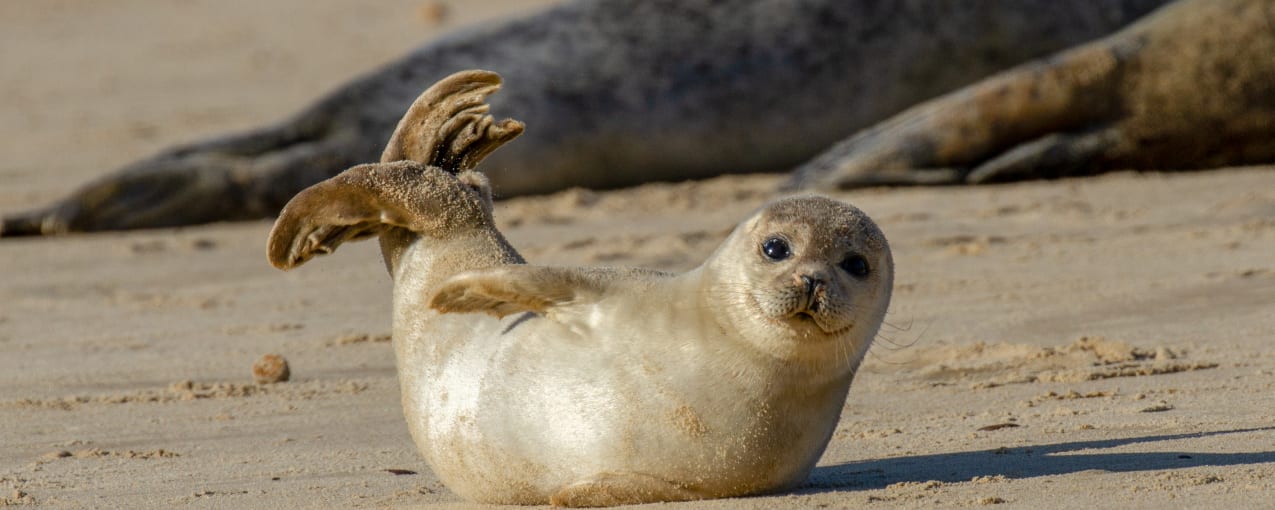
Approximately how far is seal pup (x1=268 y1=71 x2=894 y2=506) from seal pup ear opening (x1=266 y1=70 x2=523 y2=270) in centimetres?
26

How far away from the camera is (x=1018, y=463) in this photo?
130 inches

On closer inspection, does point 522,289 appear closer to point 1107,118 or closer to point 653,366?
point 653,366

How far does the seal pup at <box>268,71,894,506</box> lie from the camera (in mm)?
2873

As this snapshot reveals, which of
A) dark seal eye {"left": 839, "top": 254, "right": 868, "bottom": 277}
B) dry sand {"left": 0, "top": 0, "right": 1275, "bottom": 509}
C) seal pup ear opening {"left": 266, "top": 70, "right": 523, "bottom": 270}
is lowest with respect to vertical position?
dry sand {"left": 0, "top": 0, "right": 1275, "bottom": 509}

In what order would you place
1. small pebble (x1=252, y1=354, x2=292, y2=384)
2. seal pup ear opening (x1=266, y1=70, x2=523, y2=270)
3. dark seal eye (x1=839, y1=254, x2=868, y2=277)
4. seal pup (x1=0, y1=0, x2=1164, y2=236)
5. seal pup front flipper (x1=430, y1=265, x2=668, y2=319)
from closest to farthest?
1. dark seal eye (x1=839, y1=254, x2=868, y2=277)
2. seal pup front flipper (x1=430, y1=265, x2=668, y2=319)
3. seal pup ear opening (x1=266, y1=70, x2=523, y2=270)
4. small pebble (x1=252, y1=354, x2=292, y2=384)
5. seal pup (x1=0, y1=0, x2=1164, y2=236)

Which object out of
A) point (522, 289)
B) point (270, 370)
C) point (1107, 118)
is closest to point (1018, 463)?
point (522, 289)

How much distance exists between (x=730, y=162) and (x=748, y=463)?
5.41 metres

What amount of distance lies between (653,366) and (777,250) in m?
0.29

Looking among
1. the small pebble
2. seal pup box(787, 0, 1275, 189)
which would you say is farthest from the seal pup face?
seal pup box(787, 0, 1275, 189)

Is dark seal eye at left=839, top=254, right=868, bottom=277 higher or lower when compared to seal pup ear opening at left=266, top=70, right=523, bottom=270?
lower

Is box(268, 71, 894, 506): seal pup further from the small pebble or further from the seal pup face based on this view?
the small pebble

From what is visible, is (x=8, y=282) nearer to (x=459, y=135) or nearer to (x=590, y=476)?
(x=459, y=135)

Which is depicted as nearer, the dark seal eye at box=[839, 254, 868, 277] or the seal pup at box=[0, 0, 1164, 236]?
the dark seal eye at box=[839, 254, 868, 277]

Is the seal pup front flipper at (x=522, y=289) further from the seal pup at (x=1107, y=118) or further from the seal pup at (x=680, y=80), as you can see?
the seal pup at (x=680, y=80)
